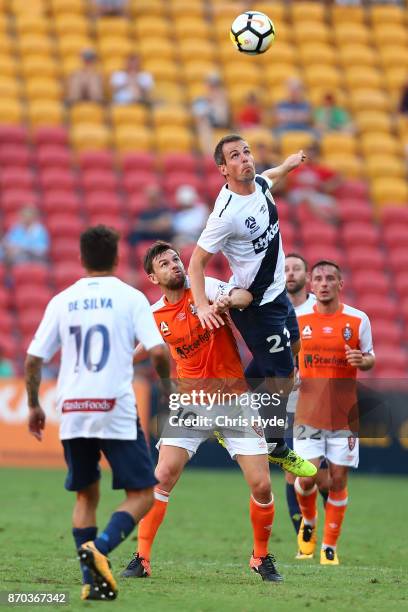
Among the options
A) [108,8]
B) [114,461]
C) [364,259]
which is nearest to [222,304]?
[114,461]

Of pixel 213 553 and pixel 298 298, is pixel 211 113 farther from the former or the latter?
pixel 213 553

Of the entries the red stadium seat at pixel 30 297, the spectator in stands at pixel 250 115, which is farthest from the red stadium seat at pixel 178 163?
the red stadium seat at pixel 30 297

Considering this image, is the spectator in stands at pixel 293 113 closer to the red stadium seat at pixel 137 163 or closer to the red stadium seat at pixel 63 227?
the red stadium seat at pixel 137 163

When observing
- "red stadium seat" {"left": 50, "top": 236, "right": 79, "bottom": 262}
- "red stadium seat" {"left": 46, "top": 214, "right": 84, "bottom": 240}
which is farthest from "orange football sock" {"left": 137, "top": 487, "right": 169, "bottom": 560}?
"red stadium seat" {"left": 46, "top": 214, "right": 84, "bottom": 240}

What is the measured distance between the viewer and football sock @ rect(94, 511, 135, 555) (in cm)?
726

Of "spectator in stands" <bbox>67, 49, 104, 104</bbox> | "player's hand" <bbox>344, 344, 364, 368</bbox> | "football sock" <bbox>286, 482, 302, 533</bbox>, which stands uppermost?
"spectator in stands" <bbox>67, 49, 104, 104</bbox>

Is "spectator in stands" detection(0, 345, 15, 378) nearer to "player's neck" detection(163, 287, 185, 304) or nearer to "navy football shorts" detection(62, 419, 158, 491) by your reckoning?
"player's neck" detection(163, 287, 185, 304)

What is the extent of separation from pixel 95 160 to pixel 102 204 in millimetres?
1220

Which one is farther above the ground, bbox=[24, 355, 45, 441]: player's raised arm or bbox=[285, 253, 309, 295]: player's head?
bbox=[285, 253, 309, 295]: player's head

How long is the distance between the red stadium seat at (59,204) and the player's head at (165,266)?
1242 cm

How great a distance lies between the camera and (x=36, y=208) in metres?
21.3

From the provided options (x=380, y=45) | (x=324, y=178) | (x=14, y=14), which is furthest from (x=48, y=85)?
(x=380, y=45)

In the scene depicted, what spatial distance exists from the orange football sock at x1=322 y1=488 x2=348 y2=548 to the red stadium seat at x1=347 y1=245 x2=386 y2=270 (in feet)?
38.2

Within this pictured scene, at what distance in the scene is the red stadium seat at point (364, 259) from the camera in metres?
22.0
